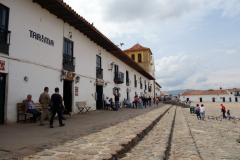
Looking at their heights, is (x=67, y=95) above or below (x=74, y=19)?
below

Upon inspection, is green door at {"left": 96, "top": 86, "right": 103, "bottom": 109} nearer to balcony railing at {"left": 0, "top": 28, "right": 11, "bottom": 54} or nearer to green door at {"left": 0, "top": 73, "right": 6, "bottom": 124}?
green door at {"left": 0, "top": 73, "right": 6, "bottom": 124}

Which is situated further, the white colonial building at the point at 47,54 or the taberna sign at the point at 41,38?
the taberna sign at the point at 41,38

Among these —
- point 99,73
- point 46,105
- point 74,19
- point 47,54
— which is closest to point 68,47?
point 74,19

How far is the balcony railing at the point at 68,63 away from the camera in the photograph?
30.7 ft

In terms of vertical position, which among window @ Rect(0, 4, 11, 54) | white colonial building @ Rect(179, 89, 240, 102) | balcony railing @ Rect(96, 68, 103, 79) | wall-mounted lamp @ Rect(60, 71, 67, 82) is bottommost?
white colonial building @ Rect(179, 89, 240, 102)

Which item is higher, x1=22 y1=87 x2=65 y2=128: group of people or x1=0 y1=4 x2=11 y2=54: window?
x1=0 y1=4 x2=11 y2=54: window

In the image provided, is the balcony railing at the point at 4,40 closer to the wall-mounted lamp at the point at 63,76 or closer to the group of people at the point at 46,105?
the group of people at the point at 46,105

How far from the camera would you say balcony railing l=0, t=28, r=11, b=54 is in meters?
5.96

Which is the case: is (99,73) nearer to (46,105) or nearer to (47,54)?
(47,54)

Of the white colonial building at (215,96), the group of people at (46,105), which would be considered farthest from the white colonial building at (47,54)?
the white colonial building at (215,96)

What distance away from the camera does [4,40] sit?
613 centimetres

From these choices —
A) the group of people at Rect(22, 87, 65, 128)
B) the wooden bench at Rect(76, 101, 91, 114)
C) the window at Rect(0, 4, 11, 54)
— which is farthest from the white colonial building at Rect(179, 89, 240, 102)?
the window at Rect(0, 4, 11, 54)

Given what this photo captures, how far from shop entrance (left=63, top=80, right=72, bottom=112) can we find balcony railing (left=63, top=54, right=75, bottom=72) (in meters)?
0.90

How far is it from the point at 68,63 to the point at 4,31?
12.5ft
